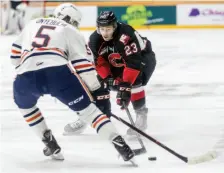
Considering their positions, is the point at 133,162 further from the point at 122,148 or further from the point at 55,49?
the point at 55,49

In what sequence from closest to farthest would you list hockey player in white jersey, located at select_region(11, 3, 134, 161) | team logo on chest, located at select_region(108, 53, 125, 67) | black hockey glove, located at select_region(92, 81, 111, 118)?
hockey player in white jersey, located at select_region(11, 3, 134, 161)
black hockey glove, located at select_region(92, 81, 111, 118)
team logo on chest, located at select_region(108, 53, 125, 67)

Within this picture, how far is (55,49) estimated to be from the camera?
11.5ft

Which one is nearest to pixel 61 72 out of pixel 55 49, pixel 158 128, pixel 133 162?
pixel 55 49

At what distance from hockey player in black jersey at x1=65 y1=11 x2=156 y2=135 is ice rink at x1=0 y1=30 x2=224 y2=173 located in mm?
249

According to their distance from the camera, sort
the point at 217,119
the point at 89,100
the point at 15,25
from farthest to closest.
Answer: the point at 15,25, the point at 217,119, the point at 89,100

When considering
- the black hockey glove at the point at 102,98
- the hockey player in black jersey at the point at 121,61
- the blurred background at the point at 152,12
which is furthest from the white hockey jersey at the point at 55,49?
the blurred background at the point at 152,12

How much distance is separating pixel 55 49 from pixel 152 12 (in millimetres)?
8301

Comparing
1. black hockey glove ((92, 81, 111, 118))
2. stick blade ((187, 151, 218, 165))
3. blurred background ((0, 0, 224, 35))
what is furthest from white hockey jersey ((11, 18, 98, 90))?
blurred background ((0, 0, 224, 35))

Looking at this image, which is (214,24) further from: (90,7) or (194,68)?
(194,68)

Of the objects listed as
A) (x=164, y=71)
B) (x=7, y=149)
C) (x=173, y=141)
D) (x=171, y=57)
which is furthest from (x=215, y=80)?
(x=7, y=149)

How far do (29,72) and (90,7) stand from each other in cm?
840

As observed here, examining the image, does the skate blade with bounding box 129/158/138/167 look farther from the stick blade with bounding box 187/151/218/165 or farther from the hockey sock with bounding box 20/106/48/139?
the hockey sock with bounding box 20/106/48/139

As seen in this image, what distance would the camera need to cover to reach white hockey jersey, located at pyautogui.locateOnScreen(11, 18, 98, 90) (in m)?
3.50

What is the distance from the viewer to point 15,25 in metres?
11.4
